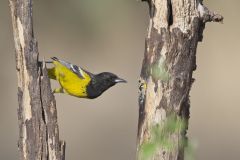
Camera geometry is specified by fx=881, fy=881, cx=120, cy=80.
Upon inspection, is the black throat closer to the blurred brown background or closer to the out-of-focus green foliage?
the out-of-focus green foliage

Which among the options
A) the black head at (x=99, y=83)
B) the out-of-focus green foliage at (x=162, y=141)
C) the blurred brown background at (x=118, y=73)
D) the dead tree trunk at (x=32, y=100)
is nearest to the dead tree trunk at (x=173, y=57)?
the out-of-focus green foliage at (x=162, y=141)

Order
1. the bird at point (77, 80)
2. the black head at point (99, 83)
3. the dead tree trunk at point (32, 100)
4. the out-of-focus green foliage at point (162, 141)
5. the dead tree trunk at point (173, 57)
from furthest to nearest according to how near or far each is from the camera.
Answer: the black head at point (99, 83), the bird at point (77, 80), the dead tree trunk at point (32, 100), the dead tree trunk at point (173, 57), the out-of-focus green foliage at point (162, 141)

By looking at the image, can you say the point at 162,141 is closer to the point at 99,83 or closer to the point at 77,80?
the point at 77,80

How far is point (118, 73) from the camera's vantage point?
16000 millimetres

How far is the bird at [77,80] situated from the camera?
335 inches

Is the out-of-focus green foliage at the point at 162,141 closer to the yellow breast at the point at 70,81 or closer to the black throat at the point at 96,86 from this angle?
the yellow breast at the point at 70,81

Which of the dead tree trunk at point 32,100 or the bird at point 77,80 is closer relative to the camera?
the dead tree trunk at point 32,100

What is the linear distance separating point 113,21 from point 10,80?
Result: 7.93ft

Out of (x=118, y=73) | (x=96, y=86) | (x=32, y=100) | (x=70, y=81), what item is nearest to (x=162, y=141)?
(x=32, y=100)

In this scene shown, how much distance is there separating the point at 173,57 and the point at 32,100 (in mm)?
1046

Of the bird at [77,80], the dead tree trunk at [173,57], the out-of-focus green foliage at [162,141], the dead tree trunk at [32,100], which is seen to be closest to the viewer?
the out-of-focus green foliage at [162,141]

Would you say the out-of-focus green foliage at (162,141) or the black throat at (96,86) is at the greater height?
the black throat at (96,86)

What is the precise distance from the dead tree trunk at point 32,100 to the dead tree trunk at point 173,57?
2.11 ft

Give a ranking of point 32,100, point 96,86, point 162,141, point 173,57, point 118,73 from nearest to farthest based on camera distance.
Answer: point 162,141 < point 173,57 < point 32,100 < point 96,86 < point 118,73
